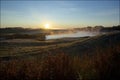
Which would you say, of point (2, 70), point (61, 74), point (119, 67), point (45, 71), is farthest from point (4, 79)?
point (119, 67)

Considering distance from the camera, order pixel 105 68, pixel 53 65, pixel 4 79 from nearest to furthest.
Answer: pixel 4 79 < pixel 53 65 < pixel 105 68

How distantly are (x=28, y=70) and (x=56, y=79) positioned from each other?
3.38 feet

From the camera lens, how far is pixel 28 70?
687 cm

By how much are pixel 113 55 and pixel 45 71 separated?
3.63 meters

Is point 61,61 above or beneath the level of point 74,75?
above

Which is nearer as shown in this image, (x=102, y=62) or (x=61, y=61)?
(x=61, y=61)

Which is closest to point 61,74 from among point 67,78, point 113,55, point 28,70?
point 67,78

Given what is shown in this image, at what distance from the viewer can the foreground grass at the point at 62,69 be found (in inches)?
268

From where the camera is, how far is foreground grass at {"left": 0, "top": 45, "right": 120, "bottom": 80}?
6.81m

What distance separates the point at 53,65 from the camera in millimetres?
7125

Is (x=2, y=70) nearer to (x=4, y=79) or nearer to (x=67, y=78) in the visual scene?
(x=4, y=79)

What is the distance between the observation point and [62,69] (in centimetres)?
712

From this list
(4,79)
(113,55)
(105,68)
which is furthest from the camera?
(113,55)

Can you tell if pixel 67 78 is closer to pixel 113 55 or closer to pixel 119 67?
pixel 119 67
